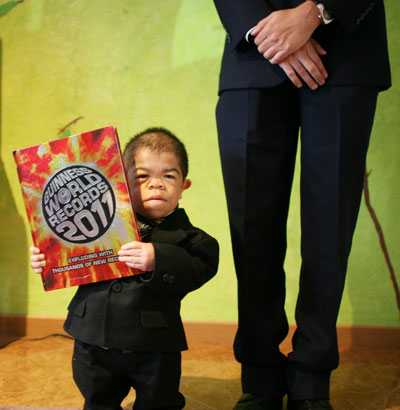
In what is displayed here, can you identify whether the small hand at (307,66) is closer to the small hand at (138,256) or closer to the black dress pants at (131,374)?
the small hand at (138,256)

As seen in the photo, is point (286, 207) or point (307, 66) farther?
point (286, 207)

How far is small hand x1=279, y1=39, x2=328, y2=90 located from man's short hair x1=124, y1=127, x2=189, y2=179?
0.95ft

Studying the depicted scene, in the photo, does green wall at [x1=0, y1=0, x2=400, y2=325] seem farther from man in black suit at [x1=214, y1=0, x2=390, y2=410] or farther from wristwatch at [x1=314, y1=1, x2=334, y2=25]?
wristwatch at [x1=314, y1=1, x2=334, y2=25]

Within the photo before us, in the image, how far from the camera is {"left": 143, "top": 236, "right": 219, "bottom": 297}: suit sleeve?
0.84 metres

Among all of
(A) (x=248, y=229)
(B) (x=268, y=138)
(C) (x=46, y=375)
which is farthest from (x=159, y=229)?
(C) (x=46, y=375)

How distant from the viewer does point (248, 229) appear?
1.03 meters

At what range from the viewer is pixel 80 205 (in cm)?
87

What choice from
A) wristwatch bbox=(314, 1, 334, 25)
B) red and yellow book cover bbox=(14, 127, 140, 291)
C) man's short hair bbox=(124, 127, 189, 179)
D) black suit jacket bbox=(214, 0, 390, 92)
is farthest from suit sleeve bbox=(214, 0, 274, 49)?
red and yellow book cover bbox=(14, 127, 140, 291)

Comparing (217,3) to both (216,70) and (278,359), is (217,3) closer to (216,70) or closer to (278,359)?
(216,70)

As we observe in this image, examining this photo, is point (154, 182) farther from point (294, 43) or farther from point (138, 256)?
point (294, 43)

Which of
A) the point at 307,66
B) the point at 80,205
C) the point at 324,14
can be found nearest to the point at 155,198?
the point at 80,205

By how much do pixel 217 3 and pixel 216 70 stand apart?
665mm

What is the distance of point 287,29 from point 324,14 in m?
0.09

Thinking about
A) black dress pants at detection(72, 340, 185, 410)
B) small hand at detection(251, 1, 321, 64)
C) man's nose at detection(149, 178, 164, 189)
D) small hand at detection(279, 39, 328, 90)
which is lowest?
black dress pants at detection(72, 340, 185, 410)
